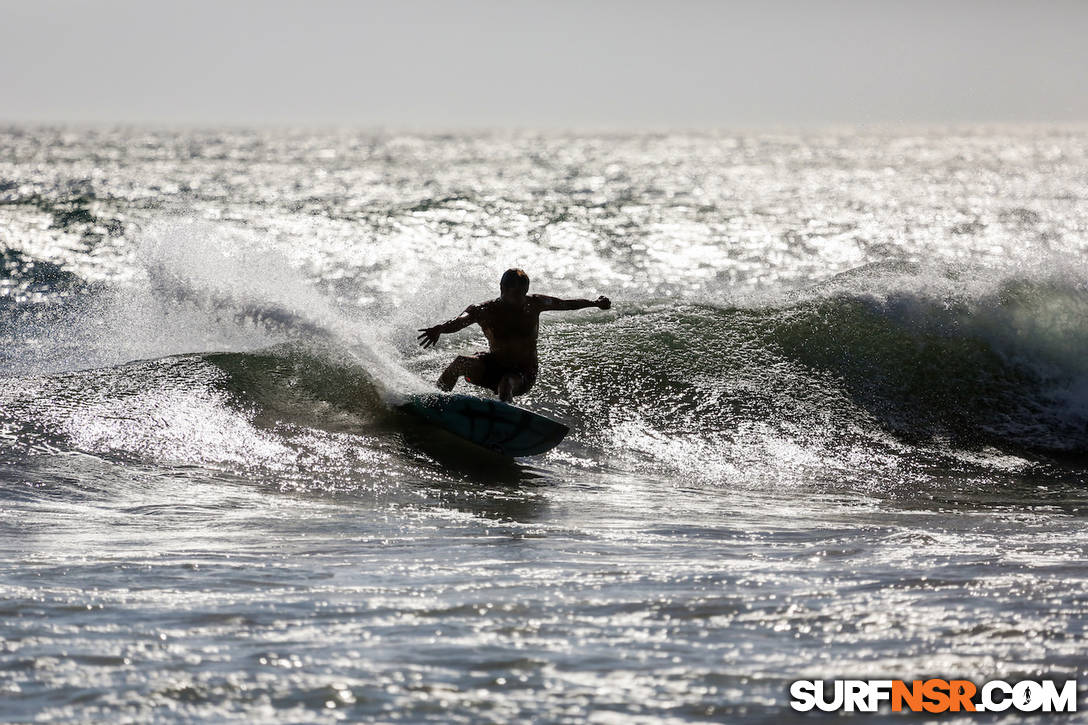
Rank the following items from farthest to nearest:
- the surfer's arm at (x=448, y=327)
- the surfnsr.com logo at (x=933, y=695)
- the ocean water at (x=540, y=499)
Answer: the surfer's arm at (x=448, y=327) < the ocean water at (x=540, y=499) < the surfnsr.com logo at (x=933, y=695)

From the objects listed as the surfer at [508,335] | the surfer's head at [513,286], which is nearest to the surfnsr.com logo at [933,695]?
the surfer at [508,335]

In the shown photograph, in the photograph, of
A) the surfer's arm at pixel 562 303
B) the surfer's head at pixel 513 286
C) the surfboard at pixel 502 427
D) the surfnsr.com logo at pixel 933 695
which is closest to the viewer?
the surfnsr.com logo at pixel 933 695

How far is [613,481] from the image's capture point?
26.7ft

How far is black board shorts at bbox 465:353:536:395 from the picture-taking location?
940cm

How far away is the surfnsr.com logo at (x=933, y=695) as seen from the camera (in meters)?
3.99

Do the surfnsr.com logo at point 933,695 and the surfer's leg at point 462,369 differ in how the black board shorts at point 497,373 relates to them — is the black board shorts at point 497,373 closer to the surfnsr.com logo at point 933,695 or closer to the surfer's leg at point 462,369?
the surfer's leg at point 462,369

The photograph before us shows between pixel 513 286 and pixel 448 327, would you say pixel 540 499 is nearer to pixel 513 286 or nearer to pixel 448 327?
pixel 448 327

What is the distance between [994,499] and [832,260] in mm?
19135

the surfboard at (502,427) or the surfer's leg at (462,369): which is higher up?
the surfer's leg at (462,369)

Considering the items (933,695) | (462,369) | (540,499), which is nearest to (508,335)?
(462,369)

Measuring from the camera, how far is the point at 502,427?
8.64 metres

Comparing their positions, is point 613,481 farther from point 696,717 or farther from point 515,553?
point 696,717

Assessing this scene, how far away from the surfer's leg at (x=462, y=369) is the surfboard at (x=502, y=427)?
56 centimetres

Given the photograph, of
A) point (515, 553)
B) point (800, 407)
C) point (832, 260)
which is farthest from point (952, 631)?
point (832, 260)
